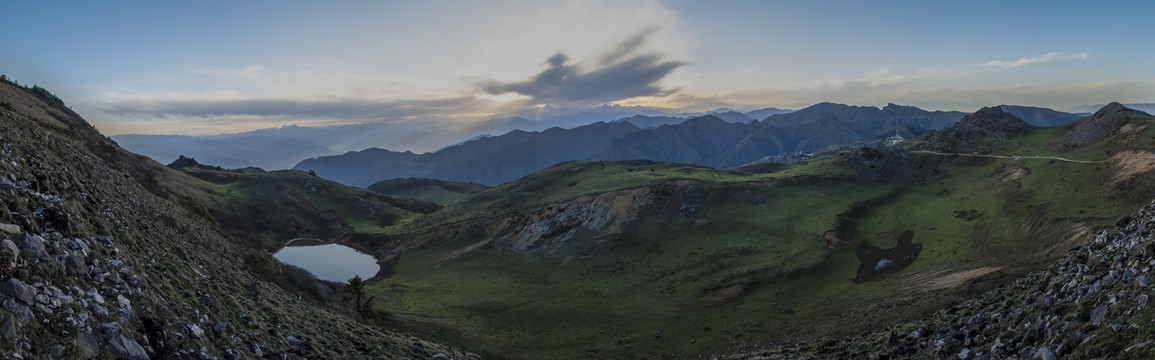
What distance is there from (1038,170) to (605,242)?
73.0m

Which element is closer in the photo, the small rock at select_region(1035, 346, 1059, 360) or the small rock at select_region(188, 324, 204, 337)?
the small rock at select_region(1035, 346, 1059, 360)

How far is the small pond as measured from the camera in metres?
86.6

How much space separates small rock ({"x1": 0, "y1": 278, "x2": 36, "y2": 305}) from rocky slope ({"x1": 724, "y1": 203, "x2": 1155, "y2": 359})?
2949 cm

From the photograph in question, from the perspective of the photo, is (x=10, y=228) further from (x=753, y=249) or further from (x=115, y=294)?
(x=753, y=249)

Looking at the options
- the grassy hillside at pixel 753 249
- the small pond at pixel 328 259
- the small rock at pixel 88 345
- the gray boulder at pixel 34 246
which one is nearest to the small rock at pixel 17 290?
the small rock at pixel 88 345

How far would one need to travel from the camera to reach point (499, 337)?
180 feet

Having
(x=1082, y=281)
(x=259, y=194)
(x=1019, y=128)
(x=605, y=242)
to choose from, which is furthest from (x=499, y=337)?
(x=1019, y=128)

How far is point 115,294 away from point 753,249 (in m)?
73.5

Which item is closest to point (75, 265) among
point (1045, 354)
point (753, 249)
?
point (1045, 354)

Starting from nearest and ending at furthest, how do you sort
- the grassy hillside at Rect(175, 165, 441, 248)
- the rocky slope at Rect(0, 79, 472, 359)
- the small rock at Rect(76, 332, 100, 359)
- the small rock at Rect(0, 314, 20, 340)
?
the small rock at Rect(0, 314, 20, 340) → the small rock at Rect(76, 332, 100, 359) → the rocky slope at Rect(0, 79, 472, 359) → the grassy hillside at Rect(175, 165, 441, 248)

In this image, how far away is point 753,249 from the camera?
74.4 meters

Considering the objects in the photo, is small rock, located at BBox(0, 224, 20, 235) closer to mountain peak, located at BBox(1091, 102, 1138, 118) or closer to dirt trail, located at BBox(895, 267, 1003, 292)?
dirt trail, located at BBox(895, 267, 1003, 292)

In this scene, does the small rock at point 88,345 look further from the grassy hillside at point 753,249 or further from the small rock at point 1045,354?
the grassy hillside at point 753,249

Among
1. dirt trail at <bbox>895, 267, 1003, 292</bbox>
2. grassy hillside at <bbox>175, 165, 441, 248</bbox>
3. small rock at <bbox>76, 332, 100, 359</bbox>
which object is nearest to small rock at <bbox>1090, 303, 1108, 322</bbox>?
small rock at <bbox>76, 332, 100, 359</bbox>
